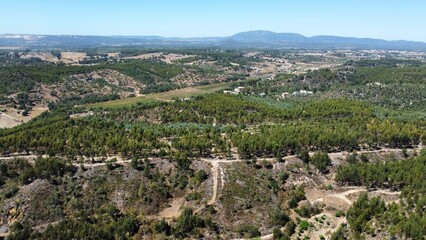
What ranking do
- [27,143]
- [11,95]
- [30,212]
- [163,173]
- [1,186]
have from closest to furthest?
[30,212] → [1,186] → [163,173] → [27,143] → [11,95]

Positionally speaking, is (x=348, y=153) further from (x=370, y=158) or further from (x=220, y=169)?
(x=220, y=169)

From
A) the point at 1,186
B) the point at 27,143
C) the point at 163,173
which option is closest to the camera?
the point at 1,186

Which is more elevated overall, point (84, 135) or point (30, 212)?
point (84, 135)

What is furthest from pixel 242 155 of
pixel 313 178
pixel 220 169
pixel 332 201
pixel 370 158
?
pixel 370 158

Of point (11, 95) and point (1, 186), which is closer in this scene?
point (1, 186)

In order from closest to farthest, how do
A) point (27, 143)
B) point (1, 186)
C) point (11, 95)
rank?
point (1, 186) → point (27, 143) → point (11, 95)

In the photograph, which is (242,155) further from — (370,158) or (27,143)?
(27,143)

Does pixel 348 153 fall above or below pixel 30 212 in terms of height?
above

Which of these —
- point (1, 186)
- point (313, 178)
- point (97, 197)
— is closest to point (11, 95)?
point (1, 186)

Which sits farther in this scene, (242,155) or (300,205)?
(242,155)
